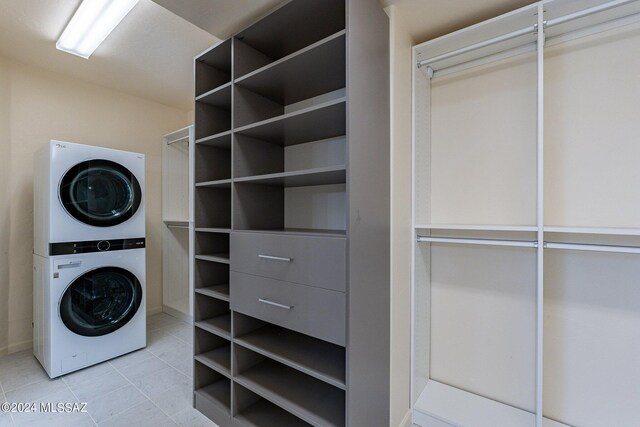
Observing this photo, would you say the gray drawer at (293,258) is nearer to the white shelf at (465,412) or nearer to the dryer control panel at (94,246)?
the white shelf at (465,412)

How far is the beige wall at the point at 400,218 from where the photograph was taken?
148 cm

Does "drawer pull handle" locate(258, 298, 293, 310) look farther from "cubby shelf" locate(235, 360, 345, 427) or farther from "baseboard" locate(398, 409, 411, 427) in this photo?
"baseboard" locate(398, 409, 411, 427)

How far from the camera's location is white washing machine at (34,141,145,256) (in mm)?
2131

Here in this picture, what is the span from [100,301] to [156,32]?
2125 mm

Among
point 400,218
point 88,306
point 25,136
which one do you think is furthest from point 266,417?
point 25,136

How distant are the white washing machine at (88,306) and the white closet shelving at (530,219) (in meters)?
2.31

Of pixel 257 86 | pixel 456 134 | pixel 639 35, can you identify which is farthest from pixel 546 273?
pixel 257 86

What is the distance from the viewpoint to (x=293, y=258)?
1.33m

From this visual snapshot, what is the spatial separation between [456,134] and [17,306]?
12.4ft

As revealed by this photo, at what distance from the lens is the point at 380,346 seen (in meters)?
1.37

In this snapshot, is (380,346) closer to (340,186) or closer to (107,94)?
(340,186)

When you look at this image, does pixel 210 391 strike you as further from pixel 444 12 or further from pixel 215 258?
pixel 444 12

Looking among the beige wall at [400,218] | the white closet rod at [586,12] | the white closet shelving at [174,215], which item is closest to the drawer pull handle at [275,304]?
the beige wall at [400,218]

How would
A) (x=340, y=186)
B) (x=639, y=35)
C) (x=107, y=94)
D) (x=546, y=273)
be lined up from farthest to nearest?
1. (x=107, y=94)
2. (x=340, y=186)
3. (x=546, y=273)
4. (x=639, y=35)
